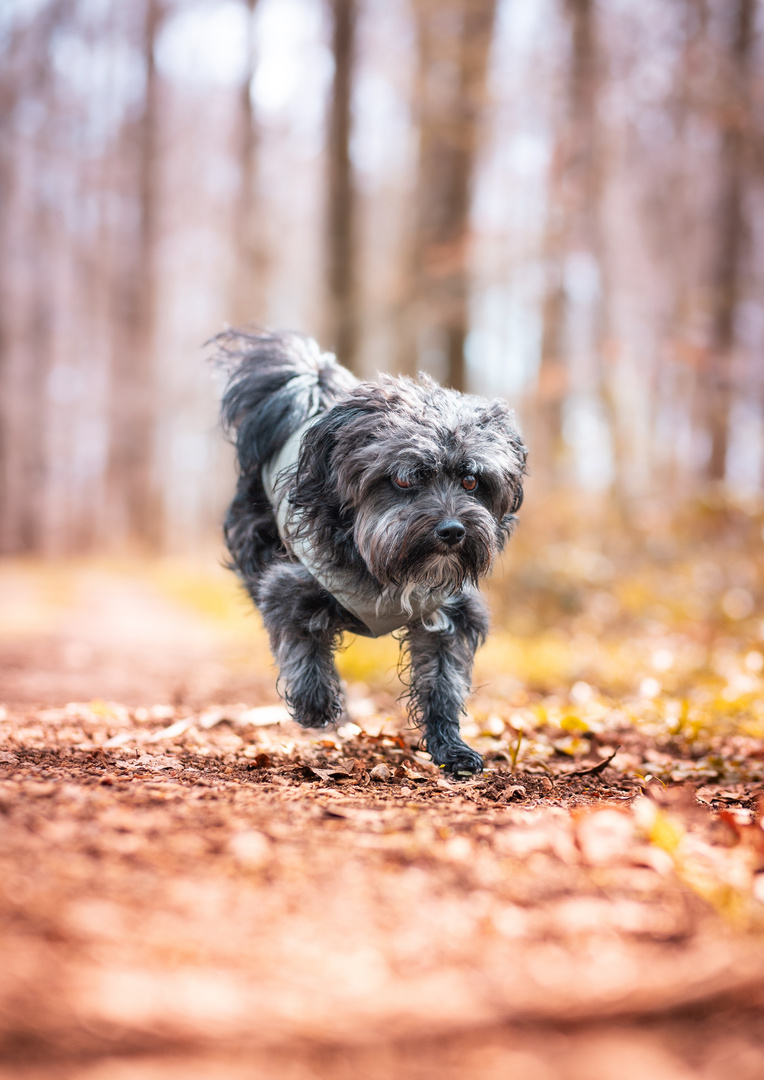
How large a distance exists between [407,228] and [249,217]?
3.29 m

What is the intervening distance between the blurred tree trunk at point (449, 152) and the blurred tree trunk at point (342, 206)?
0.91m

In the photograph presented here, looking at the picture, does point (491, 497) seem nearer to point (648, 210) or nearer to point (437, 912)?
point (437, 912)

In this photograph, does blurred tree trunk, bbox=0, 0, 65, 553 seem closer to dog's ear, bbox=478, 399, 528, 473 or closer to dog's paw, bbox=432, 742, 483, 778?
dog's ear, bbox=478, 399, 528, 473

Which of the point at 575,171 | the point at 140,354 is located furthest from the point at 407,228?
the point at 140,354

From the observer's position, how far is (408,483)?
365cm

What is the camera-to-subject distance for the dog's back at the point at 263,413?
14.8 feet

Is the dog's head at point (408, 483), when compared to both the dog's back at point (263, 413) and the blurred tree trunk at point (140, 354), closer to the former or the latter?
the dog's back at point (263, 413)

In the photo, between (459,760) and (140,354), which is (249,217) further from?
(459,760)

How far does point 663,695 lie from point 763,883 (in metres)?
3.70

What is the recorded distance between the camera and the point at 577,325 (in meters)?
19.1

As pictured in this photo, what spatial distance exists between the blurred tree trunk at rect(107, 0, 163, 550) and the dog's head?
17.9 m

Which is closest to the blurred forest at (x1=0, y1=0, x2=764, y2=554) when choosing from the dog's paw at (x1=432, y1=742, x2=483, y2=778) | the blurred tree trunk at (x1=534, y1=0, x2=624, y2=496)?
the blurred tree trunk at (x1=534, y1=0, x2=624, y2=496)

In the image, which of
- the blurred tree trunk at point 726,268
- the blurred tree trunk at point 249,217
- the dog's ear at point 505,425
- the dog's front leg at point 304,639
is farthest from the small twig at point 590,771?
the blurred tree trunk at point 249,217

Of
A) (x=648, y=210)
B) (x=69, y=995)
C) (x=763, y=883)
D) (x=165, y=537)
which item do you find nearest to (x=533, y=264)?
(x=648, y=210)
